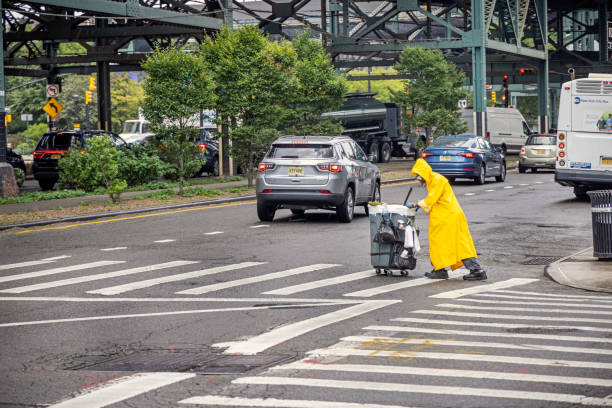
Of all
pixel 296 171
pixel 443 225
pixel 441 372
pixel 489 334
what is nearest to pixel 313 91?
pixel 296 171

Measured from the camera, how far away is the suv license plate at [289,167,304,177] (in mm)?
19844

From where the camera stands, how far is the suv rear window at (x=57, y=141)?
32184mm

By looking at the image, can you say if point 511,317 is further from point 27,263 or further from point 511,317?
point 27,263

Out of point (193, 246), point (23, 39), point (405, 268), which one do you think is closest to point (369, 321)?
point (405, 268)

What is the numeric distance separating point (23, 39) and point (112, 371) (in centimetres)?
4107

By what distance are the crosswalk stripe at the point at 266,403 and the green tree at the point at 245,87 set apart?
2376 cm

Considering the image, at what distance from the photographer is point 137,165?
29406 millimetres

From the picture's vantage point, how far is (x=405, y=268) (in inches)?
508

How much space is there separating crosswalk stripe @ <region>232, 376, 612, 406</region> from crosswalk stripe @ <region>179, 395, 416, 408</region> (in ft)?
1.41

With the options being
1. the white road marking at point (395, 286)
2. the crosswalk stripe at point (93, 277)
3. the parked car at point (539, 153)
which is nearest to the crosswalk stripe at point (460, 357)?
the white road marking at point (395, 286)

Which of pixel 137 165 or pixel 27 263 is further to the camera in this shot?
pixel 137 165

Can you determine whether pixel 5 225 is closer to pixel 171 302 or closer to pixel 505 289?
pixel 171 302

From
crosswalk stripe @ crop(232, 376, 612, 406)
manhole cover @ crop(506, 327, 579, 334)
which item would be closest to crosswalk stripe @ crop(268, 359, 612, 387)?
crosswalk stripe @ crop(232, 376, 612, 406)

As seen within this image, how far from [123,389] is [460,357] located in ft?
8.93
